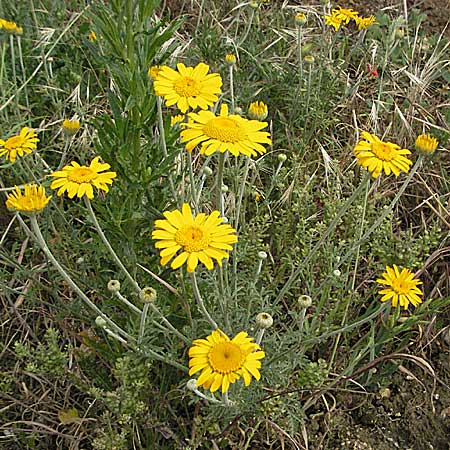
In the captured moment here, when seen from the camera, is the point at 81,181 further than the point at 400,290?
No

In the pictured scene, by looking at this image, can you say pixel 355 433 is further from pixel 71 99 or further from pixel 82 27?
pixel 82 27

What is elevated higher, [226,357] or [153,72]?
[153,72]

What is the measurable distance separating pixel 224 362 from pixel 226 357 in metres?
0.01

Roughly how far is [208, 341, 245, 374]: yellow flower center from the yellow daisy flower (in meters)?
0.19

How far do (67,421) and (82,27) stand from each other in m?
1.56

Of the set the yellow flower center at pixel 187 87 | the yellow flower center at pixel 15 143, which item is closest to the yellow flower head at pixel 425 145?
the yellow flower center at pixel 187 87

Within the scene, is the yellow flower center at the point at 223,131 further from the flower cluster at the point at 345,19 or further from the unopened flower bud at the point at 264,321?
the flower cluster at the point at 345,19

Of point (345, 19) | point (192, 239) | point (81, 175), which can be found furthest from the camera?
point (345, 19)

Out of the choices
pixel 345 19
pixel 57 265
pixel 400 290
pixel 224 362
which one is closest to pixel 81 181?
pixel 57 265

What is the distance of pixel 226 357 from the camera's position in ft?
3.99

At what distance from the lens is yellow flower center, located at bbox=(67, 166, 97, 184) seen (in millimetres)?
1288

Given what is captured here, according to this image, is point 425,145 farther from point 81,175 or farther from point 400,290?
point 81,175

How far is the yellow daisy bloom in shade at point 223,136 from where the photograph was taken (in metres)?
1.26

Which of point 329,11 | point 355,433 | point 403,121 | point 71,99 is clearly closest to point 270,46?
point 329,11
